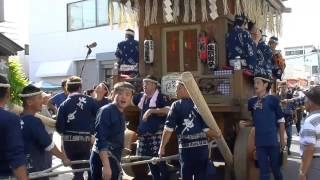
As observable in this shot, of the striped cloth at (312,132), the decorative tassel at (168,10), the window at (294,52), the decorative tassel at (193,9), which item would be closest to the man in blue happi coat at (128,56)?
the decorative tassel at (168,10)

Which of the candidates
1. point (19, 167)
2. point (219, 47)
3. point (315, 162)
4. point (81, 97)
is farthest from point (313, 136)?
point (219, 47)

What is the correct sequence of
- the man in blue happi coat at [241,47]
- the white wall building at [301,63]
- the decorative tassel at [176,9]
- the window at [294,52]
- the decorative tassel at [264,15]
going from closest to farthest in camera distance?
1. the man in blue happi coat at [241,47]
2. the decorative tassel at [176,9]
3. the decorative tassel at [264,15]
4. the white wall building at [301,63]
5. the window at [294,52]

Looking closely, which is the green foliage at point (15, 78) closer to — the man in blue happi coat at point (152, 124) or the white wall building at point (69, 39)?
the man in blue happi coat at point (152, 124)

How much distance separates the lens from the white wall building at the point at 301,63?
44319 mm

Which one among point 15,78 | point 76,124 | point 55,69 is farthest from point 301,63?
point 76,124

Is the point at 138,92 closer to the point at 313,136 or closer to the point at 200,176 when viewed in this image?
the point at 200,176

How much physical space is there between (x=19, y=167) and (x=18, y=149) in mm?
137

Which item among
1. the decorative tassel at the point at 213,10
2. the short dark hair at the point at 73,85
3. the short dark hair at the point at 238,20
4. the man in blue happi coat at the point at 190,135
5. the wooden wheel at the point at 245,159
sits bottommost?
the wooden wheel at the point at 245,159

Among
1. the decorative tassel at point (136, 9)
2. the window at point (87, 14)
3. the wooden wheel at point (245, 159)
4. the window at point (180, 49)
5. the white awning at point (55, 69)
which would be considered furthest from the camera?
the white awning at point (55, 69)

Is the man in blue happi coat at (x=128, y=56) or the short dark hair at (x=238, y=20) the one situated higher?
the short dark hair at (x=238, y=20)

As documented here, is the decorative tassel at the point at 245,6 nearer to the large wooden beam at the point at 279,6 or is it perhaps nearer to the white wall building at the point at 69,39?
the large wooden beam at the point at 279,6

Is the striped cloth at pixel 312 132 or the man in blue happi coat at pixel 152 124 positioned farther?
the man in blue happi coat at pixel 152 124

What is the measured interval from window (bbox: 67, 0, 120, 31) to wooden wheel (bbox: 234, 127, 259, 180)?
17.8 metres

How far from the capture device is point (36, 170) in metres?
Answer: 4.29
